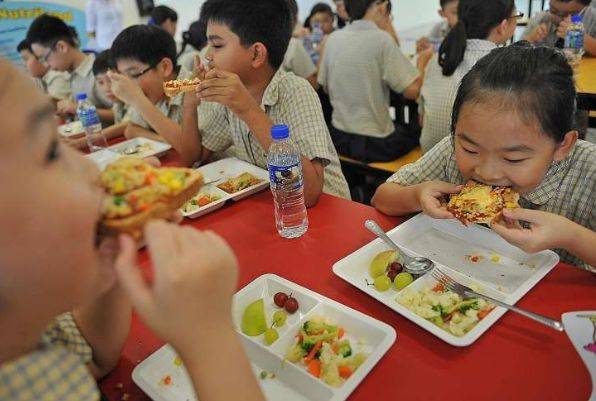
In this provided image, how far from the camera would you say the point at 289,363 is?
3.64ft

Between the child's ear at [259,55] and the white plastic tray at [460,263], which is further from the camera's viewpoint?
the child's ear at [259,55]

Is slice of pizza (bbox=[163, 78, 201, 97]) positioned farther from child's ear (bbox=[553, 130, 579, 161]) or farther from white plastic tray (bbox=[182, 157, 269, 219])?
child's ear (bbox=[553, 130, 579, 161])

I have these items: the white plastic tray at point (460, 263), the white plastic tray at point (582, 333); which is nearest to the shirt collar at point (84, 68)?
the white plastic tray at point (460, 263)

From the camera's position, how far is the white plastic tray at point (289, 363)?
1058mm

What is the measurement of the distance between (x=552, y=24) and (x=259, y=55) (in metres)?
3.97

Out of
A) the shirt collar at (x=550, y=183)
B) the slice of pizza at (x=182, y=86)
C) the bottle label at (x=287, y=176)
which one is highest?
the slice of pizza at (x=182, y=86)

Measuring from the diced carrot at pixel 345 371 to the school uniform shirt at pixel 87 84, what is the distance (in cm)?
413

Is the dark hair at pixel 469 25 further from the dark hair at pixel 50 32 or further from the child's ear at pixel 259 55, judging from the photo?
the dark hair at pixel 50 32

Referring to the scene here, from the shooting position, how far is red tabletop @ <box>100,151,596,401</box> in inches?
39.7

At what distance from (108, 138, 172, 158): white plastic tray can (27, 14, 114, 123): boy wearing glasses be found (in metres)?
1.53

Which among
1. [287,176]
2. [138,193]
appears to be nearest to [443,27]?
[287,176]

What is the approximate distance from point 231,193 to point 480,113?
1124 millimetres

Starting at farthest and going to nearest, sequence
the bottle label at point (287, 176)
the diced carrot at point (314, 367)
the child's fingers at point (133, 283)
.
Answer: the bottle label at point (287, 176) < the diced carrot at point (314, 367) < the child's fingers at point (133, 283)

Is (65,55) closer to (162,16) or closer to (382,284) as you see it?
(162,16)
